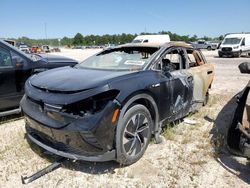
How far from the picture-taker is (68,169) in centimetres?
368

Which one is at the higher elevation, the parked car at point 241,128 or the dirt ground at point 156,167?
the parked car at point 241,128

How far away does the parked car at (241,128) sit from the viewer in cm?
338

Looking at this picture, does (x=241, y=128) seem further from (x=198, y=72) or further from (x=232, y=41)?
(x=232, y=41)

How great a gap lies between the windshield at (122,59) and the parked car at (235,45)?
898 inches

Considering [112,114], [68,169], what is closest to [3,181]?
[68,169]

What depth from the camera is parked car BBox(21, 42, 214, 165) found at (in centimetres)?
325

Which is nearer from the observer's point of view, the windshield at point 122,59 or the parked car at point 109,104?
the parked car at point 109,104

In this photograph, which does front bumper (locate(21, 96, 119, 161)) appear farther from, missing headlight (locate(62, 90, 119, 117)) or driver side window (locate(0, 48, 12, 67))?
driver side window (locate(0, 48, 12, 67))

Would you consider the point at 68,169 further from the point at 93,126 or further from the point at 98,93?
the point at 98,93

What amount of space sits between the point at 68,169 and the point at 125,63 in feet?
5.98

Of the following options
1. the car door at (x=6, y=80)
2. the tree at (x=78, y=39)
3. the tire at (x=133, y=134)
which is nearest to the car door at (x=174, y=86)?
the tire at (x=133, y=134)

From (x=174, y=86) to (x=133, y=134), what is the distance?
4.06 ft

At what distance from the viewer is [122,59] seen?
15.2 ft

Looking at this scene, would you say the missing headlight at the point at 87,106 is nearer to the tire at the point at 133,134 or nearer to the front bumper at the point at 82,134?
the front bumper at the point at 82,134
